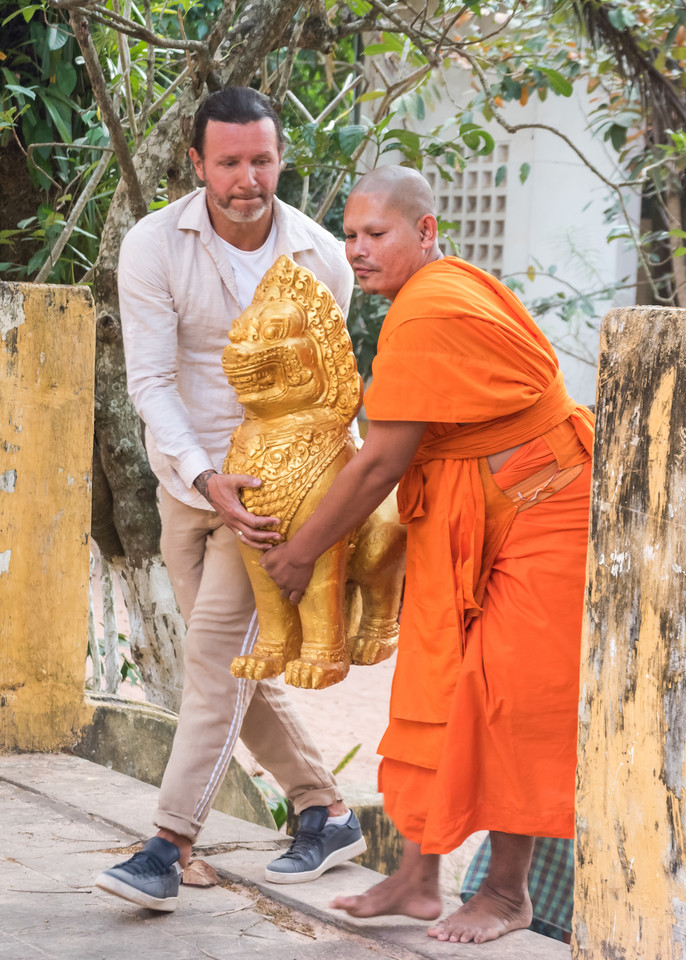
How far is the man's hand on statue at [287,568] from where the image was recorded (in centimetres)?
243

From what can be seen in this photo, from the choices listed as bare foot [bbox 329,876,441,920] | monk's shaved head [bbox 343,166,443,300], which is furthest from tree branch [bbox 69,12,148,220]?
bare foot [bbox 329,876,441,920]

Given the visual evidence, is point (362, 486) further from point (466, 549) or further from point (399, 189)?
point (399, 189)

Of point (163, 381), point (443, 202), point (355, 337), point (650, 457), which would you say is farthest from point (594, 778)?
point (443, 202)

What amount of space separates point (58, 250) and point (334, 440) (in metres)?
2.30

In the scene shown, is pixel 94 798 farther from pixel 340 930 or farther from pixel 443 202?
pixel 443 202

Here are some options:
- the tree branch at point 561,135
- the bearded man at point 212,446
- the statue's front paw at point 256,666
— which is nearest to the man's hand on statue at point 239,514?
the bearded man at point 212,446

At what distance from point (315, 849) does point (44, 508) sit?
59.9 inches

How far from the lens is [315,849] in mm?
2703

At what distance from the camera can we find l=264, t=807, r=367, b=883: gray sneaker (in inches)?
104

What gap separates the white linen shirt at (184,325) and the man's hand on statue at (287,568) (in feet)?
0.89

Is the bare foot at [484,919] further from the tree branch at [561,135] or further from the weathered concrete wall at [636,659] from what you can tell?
the tree branch at [561,135]

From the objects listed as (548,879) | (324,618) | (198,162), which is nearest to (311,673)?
(324,618)

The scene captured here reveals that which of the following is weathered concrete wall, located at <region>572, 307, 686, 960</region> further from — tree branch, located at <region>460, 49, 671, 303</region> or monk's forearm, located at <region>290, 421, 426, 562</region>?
tree branch, located at <region>460, 49, 671, 303</region>

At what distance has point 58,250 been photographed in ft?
14.4
